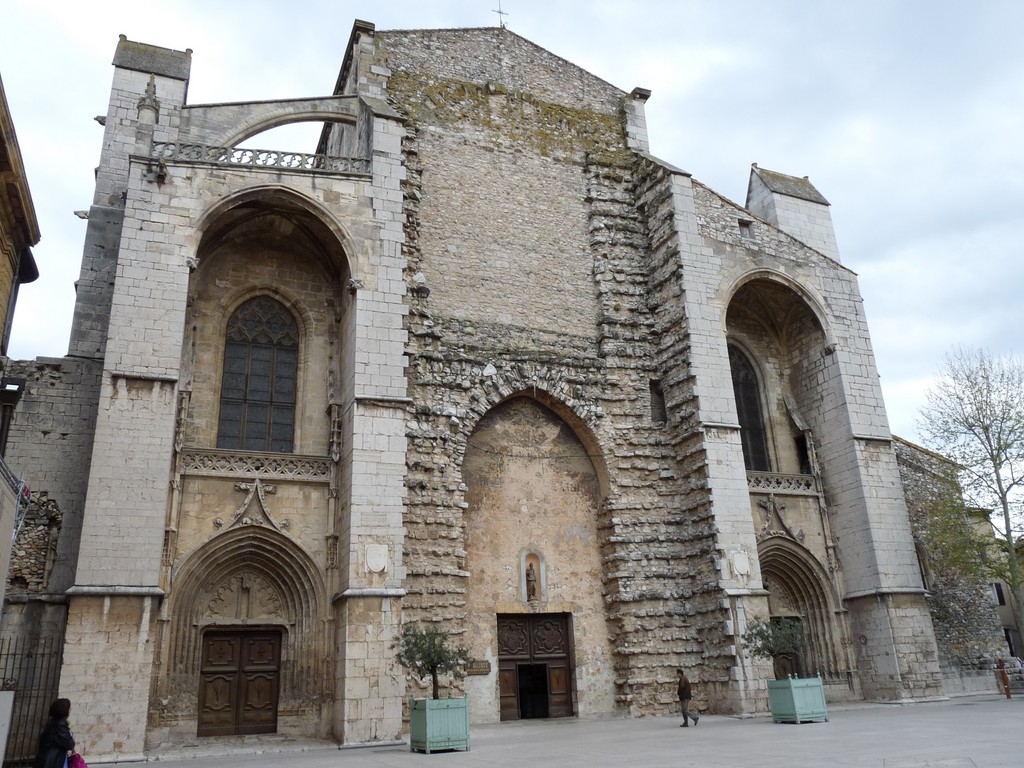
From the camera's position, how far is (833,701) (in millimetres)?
15680

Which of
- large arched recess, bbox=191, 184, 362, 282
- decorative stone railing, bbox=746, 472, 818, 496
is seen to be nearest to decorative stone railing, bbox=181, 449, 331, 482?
large arched recess, bbox=191, 184, 362, 282

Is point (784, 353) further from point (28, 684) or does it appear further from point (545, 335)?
point (28, 684)

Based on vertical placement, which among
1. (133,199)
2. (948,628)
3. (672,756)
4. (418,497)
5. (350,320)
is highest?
(133,199)

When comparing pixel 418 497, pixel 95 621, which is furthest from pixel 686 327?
pixel 95 621

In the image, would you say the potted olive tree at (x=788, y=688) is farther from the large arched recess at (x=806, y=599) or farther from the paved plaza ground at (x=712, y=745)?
the large arched recess at (x=806, y=599)

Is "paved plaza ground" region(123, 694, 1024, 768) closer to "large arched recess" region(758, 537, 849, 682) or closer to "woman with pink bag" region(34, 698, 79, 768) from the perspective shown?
"large arched recess" region(758, 537, 849, 682)

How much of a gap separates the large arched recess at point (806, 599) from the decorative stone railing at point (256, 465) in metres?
9.13

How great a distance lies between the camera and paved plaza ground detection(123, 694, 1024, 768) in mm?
7508

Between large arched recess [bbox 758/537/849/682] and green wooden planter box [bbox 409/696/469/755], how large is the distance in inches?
323

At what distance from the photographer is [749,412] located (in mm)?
18609

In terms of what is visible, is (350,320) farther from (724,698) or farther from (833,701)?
(833,701)

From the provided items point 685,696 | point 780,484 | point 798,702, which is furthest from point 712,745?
point 780,484

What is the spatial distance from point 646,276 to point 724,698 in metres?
8.97

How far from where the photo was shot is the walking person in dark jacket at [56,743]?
645 centimetres
